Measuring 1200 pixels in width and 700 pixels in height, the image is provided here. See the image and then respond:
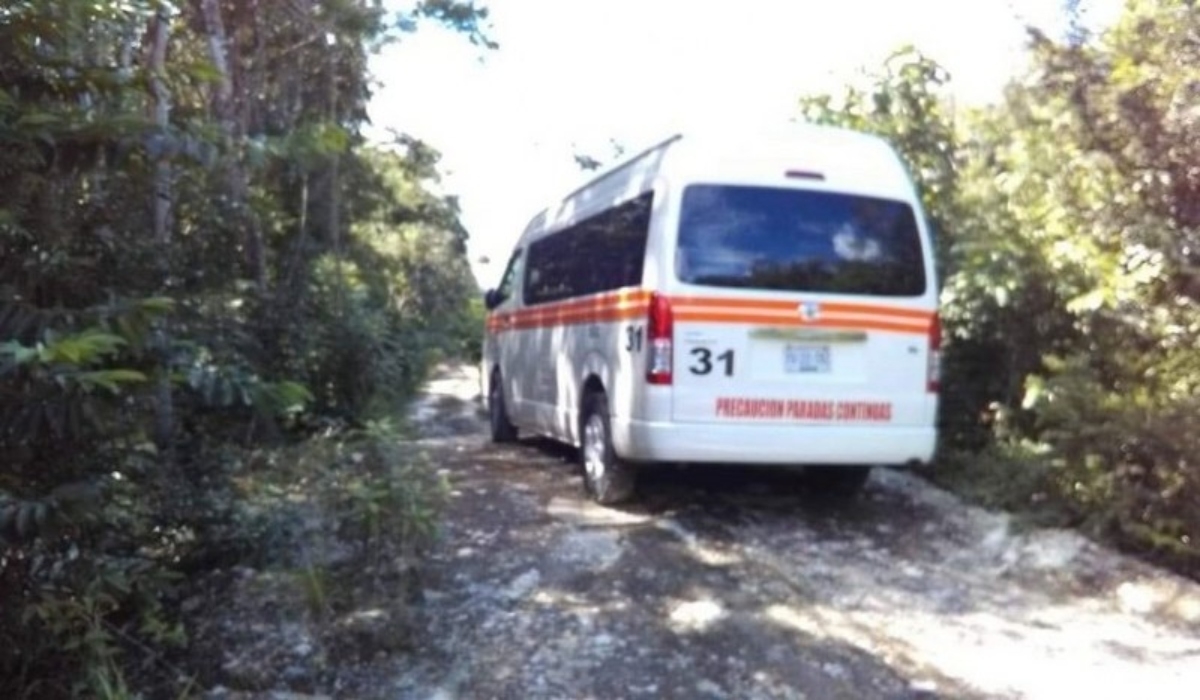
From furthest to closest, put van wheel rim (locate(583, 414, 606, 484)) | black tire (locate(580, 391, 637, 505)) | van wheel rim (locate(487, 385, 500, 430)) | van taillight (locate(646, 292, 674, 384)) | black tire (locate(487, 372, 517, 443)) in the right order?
van wheel rim (locate(487, 385, 500, 430)) → black tire (locate(487, 372, 517, 443)) → van wheel rim (locate(583, 414, 606, 484)) → black tire (locate(580, 391, 637, 505)) → van taillight (locate(646, 292, 674, 384))

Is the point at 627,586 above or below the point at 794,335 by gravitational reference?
below

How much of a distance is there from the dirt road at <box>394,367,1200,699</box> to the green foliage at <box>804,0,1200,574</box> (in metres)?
0.40

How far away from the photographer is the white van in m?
7.32

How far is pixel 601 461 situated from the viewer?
829cm

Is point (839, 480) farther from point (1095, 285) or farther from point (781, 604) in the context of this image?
point (781, 604)

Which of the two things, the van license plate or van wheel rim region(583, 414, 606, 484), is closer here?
the van license plate

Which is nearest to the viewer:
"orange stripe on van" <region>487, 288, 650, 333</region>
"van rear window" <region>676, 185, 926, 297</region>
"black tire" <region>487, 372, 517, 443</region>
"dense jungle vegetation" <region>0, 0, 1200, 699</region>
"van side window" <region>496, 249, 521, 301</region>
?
"dense jungle vegetation" <region>0, 0, 1200, 699</region>

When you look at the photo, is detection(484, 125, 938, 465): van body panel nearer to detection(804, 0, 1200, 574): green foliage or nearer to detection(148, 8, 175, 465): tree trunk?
detection(804, 0, 1200, 574): green foliage

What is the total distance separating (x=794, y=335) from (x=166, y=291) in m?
3.65

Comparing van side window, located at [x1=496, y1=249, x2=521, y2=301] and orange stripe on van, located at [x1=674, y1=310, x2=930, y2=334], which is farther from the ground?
van side window, located at [x1=496, y1=249, x2=521, y2=301]

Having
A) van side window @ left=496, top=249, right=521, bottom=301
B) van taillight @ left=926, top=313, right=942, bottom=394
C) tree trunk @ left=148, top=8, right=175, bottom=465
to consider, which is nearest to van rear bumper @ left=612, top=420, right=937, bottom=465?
van taillight @ left=926, top=313, right=942, bottom=394

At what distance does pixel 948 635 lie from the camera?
233 inches

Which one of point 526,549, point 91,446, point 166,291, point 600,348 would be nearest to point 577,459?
point 600,348

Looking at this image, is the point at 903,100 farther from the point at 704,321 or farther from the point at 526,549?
the point at 526,549
